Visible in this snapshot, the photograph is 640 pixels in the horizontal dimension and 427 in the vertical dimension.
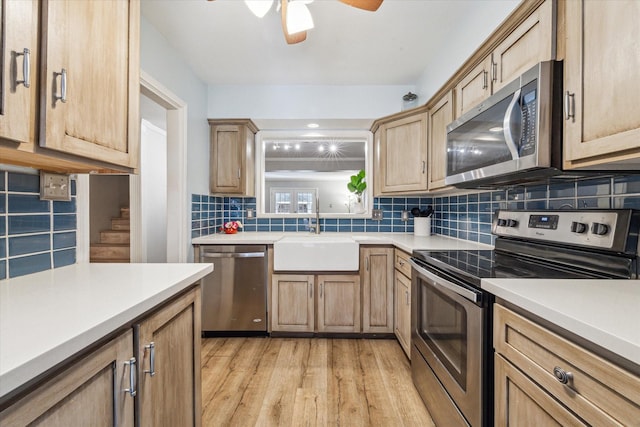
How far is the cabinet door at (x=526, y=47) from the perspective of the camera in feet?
3.68

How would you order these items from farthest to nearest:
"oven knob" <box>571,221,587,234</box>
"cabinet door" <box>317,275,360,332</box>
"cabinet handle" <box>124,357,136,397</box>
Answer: "cabinet door" <box>317,275,360,332</box> < "oven knob" <box>571,221,587,234</box> < "cabinet handle" <box>124,357,136,397</box>

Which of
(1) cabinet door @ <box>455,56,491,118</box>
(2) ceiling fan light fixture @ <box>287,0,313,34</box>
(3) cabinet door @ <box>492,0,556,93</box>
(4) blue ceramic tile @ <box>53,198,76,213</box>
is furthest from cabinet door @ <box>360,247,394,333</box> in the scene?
(4) blue ceramic tile @ <box>53,198,76,213</box>

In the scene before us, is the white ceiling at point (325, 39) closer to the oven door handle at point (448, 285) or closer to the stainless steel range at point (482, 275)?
the stainless steel range at point (482, 275)

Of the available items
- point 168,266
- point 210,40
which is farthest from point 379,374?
point 210,40

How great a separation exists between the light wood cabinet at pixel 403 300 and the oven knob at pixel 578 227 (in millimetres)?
1031

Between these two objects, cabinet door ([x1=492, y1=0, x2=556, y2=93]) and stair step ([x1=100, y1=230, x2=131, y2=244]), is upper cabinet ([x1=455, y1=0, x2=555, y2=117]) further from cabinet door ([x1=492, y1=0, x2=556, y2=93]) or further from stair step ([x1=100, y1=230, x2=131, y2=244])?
stair step ([x1=100, y1=230, x2=131, y2=244])

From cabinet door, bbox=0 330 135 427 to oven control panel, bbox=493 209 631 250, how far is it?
161 cm

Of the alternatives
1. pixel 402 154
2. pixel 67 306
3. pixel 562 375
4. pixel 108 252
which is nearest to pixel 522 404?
pixel 562 375

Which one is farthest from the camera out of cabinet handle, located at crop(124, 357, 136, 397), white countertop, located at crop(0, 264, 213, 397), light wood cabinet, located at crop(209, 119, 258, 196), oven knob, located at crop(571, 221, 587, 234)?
light wood cabinet, located at crop(209, 119, 258, 196)

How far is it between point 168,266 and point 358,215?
227 cm

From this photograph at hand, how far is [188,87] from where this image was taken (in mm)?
2590

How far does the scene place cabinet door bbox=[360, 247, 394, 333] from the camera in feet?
8.38

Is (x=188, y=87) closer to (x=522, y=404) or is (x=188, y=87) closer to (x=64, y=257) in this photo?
(x=64, y=257)

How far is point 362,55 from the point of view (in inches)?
95.5
